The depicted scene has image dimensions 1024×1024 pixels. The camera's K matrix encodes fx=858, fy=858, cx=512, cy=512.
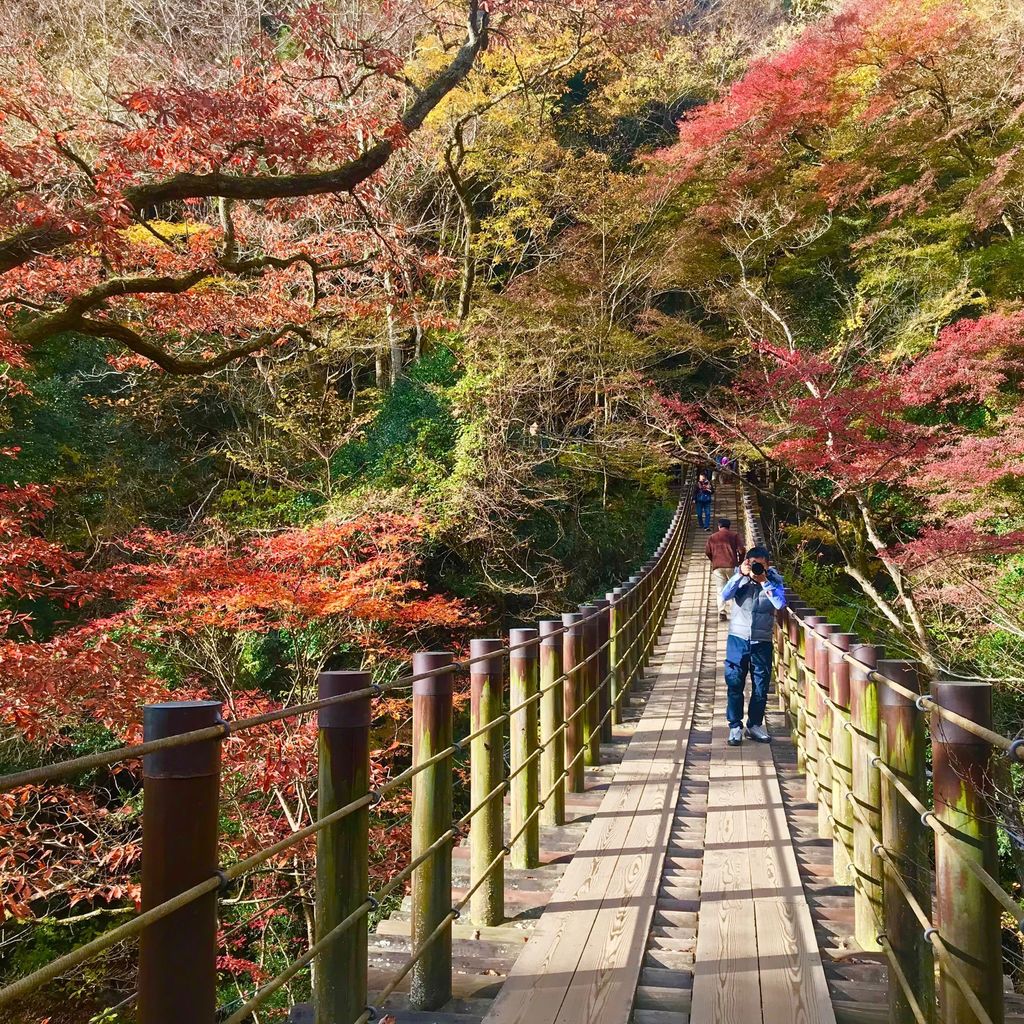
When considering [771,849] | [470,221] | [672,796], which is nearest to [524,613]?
[470,221]

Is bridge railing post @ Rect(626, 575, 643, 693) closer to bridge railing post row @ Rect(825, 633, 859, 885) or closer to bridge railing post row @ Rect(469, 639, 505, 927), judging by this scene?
bridge railing post row @ Rect(825, 633, 859, 885)

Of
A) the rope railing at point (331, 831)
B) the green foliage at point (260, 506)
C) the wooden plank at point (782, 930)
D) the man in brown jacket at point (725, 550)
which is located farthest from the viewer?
the green foliage at point (260, 506)

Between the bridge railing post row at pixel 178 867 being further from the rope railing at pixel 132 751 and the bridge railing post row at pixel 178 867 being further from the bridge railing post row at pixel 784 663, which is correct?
the bridge railing post row at pixel 784 663

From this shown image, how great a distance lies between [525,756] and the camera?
4254 millimetres

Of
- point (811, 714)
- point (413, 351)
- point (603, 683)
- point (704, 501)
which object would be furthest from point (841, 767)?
point (704, 501)

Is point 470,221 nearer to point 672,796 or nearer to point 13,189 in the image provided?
point 13,189

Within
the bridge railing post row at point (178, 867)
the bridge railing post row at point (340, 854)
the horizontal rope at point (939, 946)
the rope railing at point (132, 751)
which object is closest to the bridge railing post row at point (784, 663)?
the horizontal rope at point (939, 946)

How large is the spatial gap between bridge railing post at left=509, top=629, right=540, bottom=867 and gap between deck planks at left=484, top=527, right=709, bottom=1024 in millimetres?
271

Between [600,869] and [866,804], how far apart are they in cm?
144

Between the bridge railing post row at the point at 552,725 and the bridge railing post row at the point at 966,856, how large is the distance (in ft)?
9.51

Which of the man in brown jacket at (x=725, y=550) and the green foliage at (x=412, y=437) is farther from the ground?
the green foliage at (x=412, y=437)

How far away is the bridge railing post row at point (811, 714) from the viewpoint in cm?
522

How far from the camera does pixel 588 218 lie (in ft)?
59.6

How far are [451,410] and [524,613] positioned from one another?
4199mm
